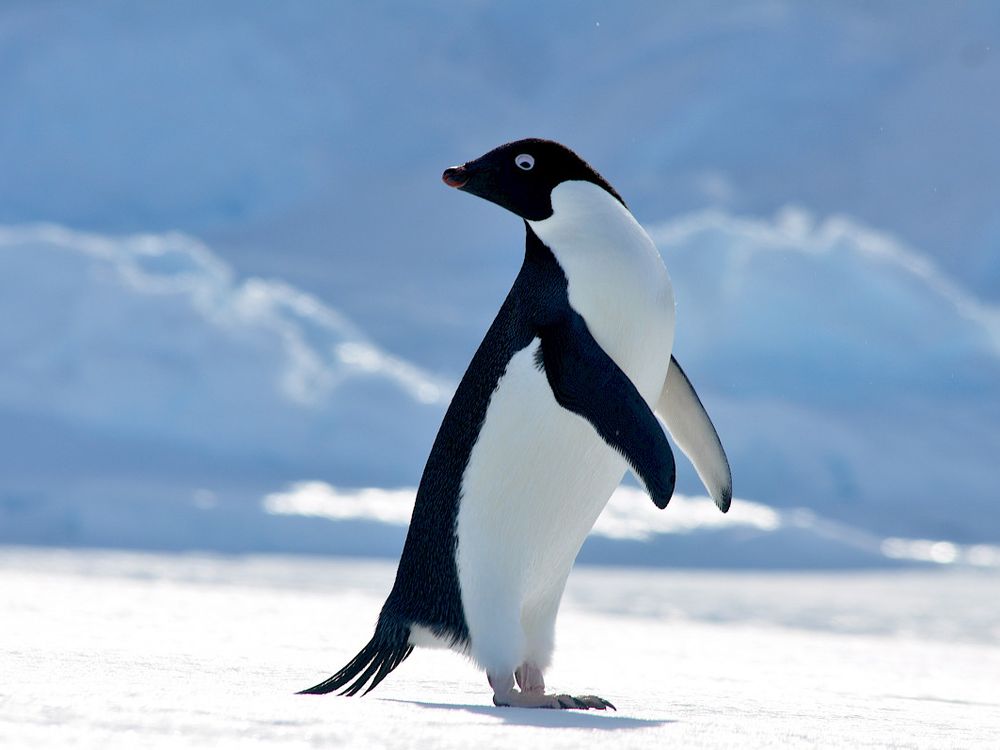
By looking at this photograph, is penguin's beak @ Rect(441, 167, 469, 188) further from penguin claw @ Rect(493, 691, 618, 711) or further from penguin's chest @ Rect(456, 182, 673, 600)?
penguin claw @ Rect(493, 691, 618, 711)

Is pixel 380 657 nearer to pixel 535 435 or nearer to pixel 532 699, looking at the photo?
pixel 532 699

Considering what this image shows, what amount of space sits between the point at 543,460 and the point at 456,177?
663 millimetres

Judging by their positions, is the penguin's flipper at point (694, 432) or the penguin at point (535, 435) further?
the penguin's flipper at point (694, 432)

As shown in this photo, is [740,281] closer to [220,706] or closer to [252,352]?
[252,352]

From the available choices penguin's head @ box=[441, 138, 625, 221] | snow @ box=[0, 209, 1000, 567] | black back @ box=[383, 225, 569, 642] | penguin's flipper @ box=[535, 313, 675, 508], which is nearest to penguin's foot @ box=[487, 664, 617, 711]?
black back @ box=[383, 225, 569, 642]

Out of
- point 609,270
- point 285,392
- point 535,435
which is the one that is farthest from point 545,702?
point 285,392

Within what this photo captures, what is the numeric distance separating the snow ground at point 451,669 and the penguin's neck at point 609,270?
76 centimetres

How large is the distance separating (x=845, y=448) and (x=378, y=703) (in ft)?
58.9

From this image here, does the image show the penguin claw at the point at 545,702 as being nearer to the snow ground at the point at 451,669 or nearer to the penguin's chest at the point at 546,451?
the snow ground at the point at 451,669

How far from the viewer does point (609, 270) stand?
2562mm

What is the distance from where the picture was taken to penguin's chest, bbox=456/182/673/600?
2.52 meters

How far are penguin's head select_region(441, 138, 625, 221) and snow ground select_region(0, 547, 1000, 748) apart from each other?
3.46 feet

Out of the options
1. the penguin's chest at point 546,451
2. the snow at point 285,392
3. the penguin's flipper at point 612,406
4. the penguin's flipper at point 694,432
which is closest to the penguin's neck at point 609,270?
the penguin's chest at point 546,451

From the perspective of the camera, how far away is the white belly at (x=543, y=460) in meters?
2.51
